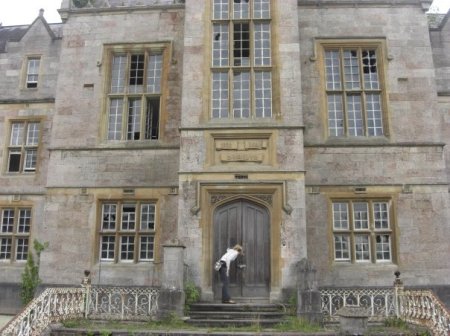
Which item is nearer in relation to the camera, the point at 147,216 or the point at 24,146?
the point at 147,216

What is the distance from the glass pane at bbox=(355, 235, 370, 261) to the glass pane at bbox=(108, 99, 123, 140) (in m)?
8.18

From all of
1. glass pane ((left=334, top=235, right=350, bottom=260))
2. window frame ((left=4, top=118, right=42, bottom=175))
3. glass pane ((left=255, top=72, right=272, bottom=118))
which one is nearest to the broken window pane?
window frame ((left=4, top=118, right=42, bottom=175))

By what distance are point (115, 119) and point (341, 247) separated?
830 centimetres

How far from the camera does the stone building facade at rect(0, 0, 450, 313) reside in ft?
43.5

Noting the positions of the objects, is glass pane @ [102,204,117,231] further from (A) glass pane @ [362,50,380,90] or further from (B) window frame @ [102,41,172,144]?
(A) glass pane @ [362,50,380,90]

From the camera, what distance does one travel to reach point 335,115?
1527 cm

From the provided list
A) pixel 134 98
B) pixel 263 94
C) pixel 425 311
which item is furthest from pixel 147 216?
pixel 425 311

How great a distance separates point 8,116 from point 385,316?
1442 cm

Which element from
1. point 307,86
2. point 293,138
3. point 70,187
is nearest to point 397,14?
point 307,86

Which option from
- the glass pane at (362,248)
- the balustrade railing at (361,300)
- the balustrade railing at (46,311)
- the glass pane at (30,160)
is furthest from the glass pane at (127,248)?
the glass pane at (362,248)

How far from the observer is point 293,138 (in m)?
13.5

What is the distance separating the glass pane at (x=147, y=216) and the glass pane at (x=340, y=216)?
5.59 meters

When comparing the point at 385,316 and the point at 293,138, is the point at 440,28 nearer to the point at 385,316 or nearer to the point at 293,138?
the point at 293,138

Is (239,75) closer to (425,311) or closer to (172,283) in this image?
(172,283)
